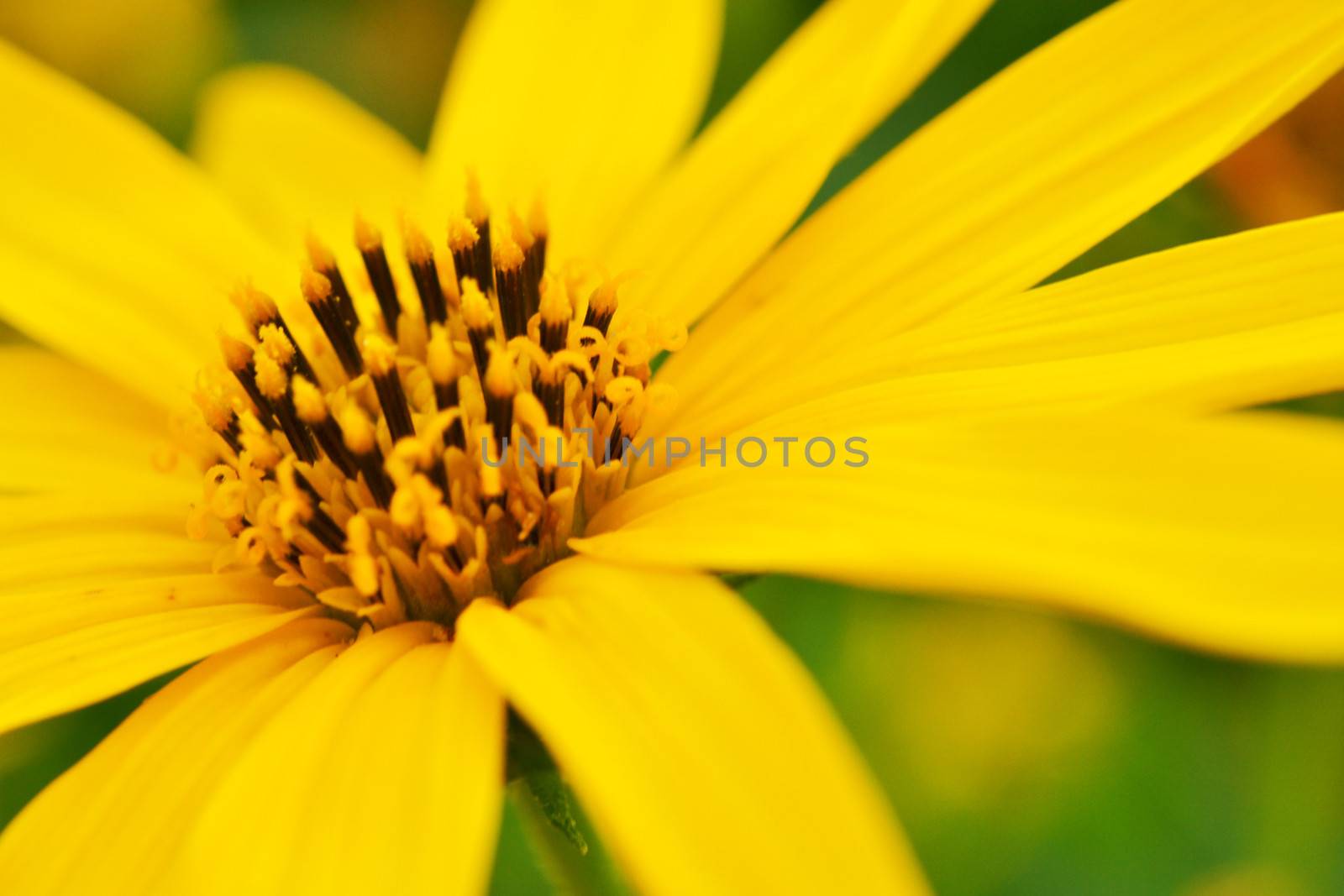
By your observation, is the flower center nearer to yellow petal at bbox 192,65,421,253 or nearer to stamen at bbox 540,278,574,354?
stamen at bbox 540,278,574,354

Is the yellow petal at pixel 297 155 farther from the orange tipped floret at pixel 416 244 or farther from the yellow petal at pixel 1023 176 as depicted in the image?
the yellow petal at pixel 1023 176

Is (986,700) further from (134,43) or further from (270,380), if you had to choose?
(134,43)

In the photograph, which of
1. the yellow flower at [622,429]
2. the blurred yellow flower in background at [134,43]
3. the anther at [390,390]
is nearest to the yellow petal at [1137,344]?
the yellow flower at [622,429]

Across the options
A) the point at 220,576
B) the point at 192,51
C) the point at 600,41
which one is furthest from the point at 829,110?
the point at 192,51

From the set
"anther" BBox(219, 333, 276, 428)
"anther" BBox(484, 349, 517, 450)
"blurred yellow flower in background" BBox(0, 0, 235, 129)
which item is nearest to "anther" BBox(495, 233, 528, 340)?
"anther" BBox(484, 349, 517, 450)

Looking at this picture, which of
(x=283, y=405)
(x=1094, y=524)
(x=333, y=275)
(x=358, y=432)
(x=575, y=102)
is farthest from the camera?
(x=575, y=102)

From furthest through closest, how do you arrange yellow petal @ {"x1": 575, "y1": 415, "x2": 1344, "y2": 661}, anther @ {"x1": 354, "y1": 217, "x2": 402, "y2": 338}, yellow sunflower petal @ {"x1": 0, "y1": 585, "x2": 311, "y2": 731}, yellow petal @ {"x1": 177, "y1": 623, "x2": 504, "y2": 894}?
anther @ {"x1": 354, "y1": 217, "x2": 402, "y2": 338}
yellow sunflower petal @ {"x1": 0, "y1": 585, "x2": 311, "y2": 731}
yellow petal @ {"x1": 177, "y1": 623, "x2": 504, "y2": 894}
yellow petal @ {"x1": 575, "y1": 415, "x2": 1344, "y2": 661}


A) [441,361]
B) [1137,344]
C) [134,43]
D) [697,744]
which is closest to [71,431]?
[441,361]
